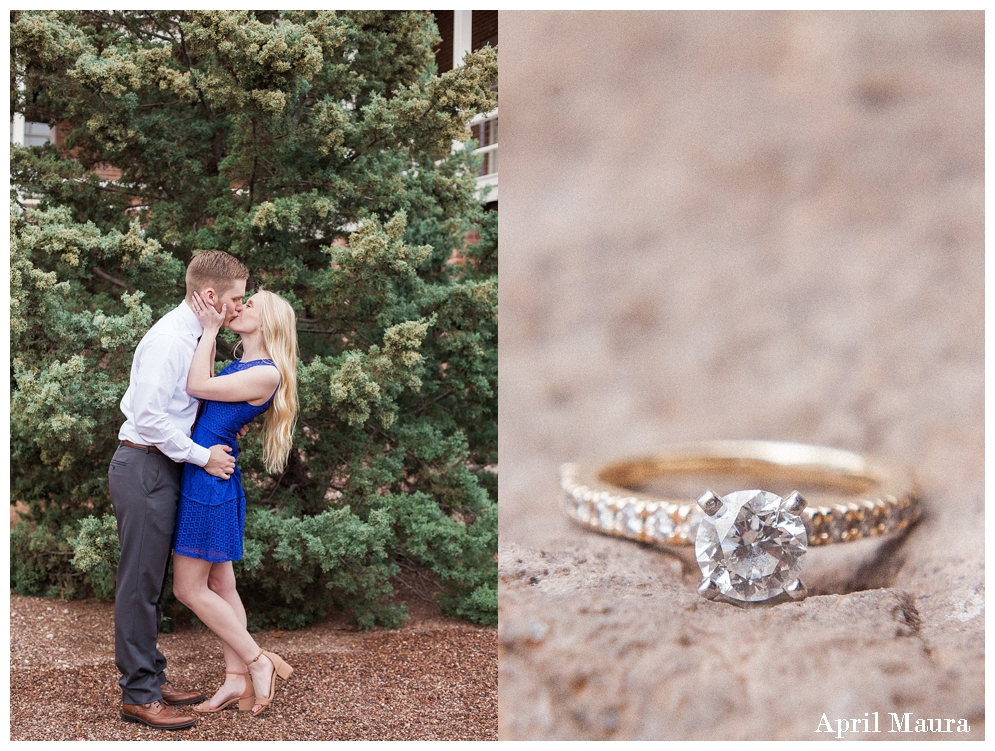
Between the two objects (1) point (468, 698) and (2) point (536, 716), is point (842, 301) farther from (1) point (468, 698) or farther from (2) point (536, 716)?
(1) point (468, 698)

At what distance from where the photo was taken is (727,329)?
5.43 ft

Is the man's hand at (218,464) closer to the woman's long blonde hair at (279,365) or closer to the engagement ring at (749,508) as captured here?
the woman's long blonde hair at (279,365)

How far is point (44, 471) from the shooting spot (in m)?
3.66

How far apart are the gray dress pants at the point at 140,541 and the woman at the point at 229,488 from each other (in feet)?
0.15

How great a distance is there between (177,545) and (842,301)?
6.15 ft

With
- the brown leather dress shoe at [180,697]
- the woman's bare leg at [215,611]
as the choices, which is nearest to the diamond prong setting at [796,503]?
the woman's bare leg at [215,611]

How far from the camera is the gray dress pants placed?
2328mm

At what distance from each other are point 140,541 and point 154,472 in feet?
0.65

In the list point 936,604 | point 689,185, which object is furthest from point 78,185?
point 936,604

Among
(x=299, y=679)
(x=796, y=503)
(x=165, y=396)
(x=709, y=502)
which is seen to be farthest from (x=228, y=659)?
(x=796, y=503)

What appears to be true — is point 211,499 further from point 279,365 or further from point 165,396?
point 279,365

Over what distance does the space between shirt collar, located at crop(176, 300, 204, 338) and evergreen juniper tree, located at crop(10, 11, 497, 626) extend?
0.57m

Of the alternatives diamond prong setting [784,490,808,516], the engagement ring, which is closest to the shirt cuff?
the engagement ring
